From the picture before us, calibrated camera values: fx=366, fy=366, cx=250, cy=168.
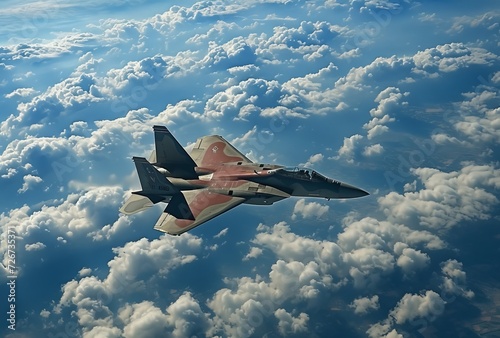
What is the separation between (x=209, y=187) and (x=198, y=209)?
3.76 m

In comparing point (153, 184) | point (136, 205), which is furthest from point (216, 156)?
point (136, 205)

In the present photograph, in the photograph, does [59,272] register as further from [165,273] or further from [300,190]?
[300,190]

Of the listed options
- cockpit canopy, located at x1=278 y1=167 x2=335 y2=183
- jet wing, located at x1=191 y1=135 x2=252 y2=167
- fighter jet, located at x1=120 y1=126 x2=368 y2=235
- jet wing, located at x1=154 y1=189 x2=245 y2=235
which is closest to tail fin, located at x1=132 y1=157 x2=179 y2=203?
fighter jet, located at x1=120 y1=126 x2=368 y2=235

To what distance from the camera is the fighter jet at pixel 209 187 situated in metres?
37.9

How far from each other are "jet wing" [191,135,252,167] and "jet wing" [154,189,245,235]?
6.91 m

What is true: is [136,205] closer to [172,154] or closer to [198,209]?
[172,154]

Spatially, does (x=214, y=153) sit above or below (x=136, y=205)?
above

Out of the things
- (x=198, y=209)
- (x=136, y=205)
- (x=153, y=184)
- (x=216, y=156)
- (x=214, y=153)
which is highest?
(x=153, y=184)

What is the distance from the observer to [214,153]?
159ft

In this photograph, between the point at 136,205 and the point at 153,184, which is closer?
the point at 153,184

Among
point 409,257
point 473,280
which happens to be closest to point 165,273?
point 409,257

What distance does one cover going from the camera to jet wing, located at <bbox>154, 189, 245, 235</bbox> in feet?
118

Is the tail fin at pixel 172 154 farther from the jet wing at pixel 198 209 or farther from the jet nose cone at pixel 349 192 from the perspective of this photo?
the jet nose cone at pixel 349 192

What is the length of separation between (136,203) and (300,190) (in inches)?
727
